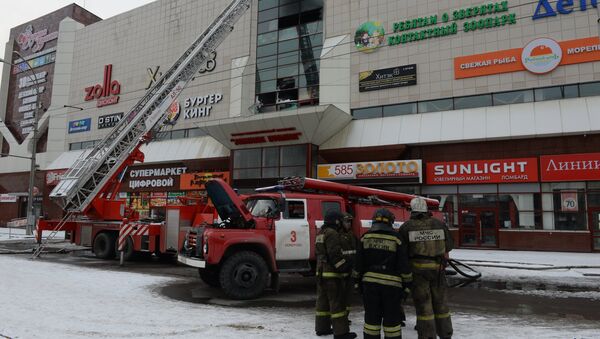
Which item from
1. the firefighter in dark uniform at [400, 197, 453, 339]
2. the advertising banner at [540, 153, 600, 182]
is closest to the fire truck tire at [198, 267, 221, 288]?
the firefighter in dark uniform at [400, 197, 453, 339]

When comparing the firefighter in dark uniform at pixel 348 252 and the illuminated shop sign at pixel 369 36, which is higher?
the illuminated shop sign at pixel 369 36

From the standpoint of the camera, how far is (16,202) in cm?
3878

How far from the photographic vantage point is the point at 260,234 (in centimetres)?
848

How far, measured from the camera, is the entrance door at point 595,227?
18.6 metres

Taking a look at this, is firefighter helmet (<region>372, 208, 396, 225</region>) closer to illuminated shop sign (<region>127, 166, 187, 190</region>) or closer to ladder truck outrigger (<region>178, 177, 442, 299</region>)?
ladder truck outrigger (<region>178, 177, 442, 299</region>)

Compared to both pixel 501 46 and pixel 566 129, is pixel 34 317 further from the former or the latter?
pixel 501 46

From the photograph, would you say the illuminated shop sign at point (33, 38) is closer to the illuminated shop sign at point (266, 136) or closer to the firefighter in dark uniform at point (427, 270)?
the illuminated shop sign at point (266, 136)

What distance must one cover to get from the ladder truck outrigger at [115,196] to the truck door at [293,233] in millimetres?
4317

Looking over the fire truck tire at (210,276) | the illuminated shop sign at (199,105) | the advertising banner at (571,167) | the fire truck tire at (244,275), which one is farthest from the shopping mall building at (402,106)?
the fire truck tire at (244,275)

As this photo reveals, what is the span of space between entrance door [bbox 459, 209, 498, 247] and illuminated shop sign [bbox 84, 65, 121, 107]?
28442mm

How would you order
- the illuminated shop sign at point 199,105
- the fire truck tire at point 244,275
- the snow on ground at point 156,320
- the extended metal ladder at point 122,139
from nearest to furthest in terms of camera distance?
1. the snow on ground at point 156,320
2. the fire truck tire at point 244,275
3. the extended metal ladder at point 122,139
4. the illuminated shop sign at point 199,105

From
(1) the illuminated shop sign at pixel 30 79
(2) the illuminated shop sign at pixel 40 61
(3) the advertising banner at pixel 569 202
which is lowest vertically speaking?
(3) the advertising banner at pixel 569 202

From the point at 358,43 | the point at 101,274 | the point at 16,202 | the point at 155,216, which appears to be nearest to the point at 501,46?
the point at 358,43

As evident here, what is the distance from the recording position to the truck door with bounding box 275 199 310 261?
28.6 ft
